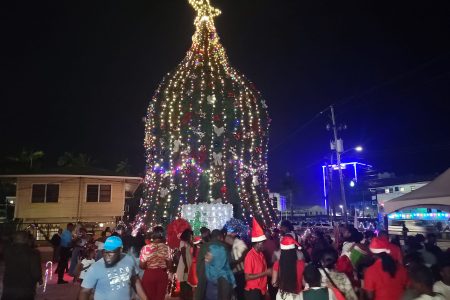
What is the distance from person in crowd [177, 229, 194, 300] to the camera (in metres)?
7.45

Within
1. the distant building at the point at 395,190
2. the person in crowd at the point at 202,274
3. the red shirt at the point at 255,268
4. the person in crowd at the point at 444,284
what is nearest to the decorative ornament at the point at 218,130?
the person in crowd at the point at 202,274

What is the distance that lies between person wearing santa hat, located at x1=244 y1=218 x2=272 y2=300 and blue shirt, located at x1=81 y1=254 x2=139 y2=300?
206 centimetres

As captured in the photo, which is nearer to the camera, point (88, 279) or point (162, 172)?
point (88, 279)

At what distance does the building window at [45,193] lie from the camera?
22875 mm

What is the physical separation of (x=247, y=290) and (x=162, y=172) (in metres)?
11.0

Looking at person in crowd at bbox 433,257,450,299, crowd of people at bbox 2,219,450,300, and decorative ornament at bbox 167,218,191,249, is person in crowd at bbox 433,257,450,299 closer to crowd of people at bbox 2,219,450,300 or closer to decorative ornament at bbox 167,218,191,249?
crowd of people at bbox 2,219,450,300

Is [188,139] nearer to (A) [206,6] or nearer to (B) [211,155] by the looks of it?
(B) [211,155]

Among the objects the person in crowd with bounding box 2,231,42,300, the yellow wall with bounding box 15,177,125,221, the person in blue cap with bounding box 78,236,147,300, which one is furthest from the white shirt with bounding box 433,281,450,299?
the yellow wall with bounding box 15,177,125,221

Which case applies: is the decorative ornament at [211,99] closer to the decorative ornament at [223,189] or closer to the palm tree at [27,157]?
the decorative ornament at [223,189]

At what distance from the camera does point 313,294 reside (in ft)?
12.5

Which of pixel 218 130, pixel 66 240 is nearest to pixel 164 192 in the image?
pixel 218 130

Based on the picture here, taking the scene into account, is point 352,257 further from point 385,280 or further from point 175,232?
point 175,232

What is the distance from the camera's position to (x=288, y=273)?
4895 mm

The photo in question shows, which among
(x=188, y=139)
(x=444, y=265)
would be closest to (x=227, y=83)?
(x=188, y=139)
